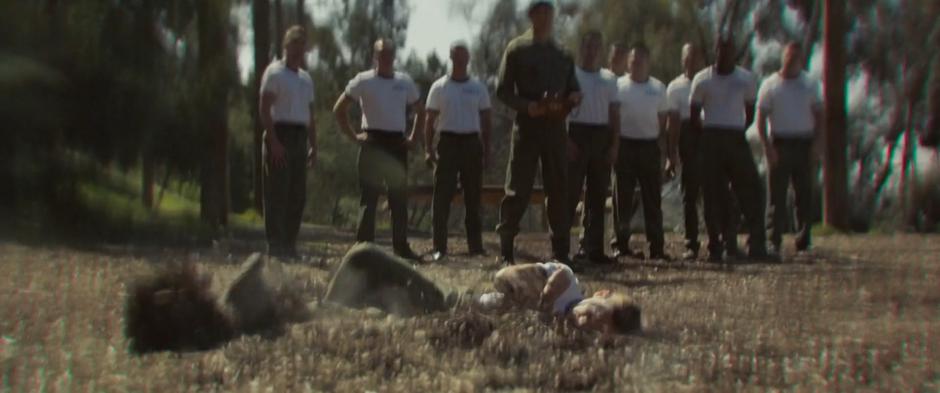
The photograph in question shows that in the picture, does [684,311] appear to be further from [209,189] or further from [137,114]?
[209,189]

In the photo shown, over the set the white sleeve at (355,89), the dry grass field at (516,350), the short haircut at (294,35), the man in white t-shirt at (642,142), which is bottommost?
the dry grass field at (516,350)

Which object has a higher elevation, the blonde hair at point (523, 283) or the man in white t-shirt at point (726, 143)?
the man in white t-shirt at point (726, 143)

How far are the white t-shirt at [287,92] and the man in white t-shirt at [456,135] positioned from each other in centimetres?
119

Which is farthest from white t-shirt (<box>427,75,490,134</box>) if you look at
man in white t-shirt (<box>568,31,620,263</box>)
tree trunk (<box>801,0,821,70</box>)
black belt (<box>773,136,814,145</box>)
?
tree trunk (<box>801,0,821,70</box>)

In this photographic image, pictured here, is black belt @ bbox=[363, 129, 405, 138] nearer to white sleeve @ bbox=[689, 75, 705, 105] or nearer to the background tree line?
white sleeve @ bbox=[689, 75, 705, 105]

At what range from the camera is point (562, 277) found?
21.0 ft

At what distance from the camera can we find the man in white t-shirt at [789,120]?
1170cm

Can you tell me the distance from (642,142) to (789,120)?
139 cm

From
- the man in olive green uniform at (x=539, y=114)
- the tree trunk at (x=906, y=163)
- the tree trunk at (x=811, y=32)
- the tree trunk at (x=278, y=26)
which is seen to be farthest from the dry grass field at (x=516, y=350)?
the tree trunk at (x=906, y=163)

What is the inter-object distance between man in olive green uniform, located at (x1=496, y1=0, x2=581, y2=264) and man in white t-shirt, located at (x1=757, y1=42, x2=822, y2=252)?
2703mm

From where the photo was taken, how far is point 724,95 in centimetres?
1116

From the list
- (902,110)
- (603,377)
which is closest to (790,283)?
(603,377)

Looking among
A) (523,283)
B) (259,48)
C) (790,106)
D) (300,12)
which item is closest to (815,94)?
(790,106)

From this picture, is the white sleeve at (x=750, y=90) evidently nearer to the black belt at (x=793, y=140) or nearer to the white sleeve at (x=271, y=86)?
the black belt at (x=793, y=140)
